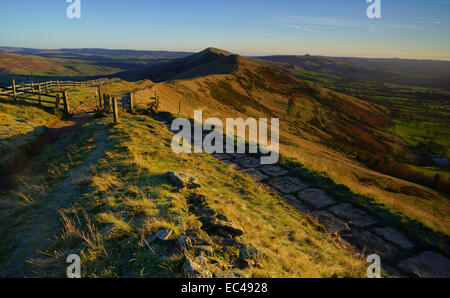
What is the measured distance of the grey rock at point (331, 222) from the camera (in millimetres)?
7777

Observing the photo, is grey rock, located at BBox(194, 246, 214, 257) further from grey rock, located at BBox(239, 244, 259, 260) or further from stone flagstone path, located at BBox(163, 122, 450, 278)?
stone flagstone path, located at BBox(163, 122, 450, 278)

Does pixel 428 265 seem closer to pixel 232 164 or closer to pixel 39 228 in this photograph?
pixel 232 164

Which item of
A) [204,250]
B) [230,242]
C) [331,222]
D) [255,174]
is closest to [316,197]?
[331,222]

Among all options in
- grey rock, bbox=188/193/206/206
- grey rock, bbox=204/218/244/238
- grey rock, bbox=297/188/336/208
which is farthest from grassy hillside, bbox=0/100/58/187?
grey rock, bbox=297/188/336/208

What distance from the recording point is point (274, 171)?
12.1 metres

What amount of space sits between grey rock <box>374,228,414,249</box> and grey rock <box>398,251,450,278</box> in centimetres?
44

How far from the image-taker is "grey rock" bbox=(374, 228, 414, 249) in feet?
24.2

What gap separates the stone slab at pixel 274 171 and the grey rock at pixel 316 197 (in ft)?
5.88

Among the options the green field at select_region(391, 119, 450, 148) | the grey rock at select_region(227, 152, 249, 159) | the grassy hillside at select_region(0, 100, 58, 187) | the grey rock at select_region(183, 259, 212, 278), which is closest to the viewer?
the grey rock at select_region(183, 259, 212, 278)

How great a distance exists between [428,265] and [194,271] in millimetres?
6993

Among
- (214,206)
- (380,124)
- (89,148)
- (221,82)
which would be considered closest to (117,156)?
(89,148)

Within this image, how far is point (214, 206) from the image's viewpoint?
249 inches

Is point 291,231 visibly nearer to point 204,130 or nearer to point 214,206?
point 214,206
